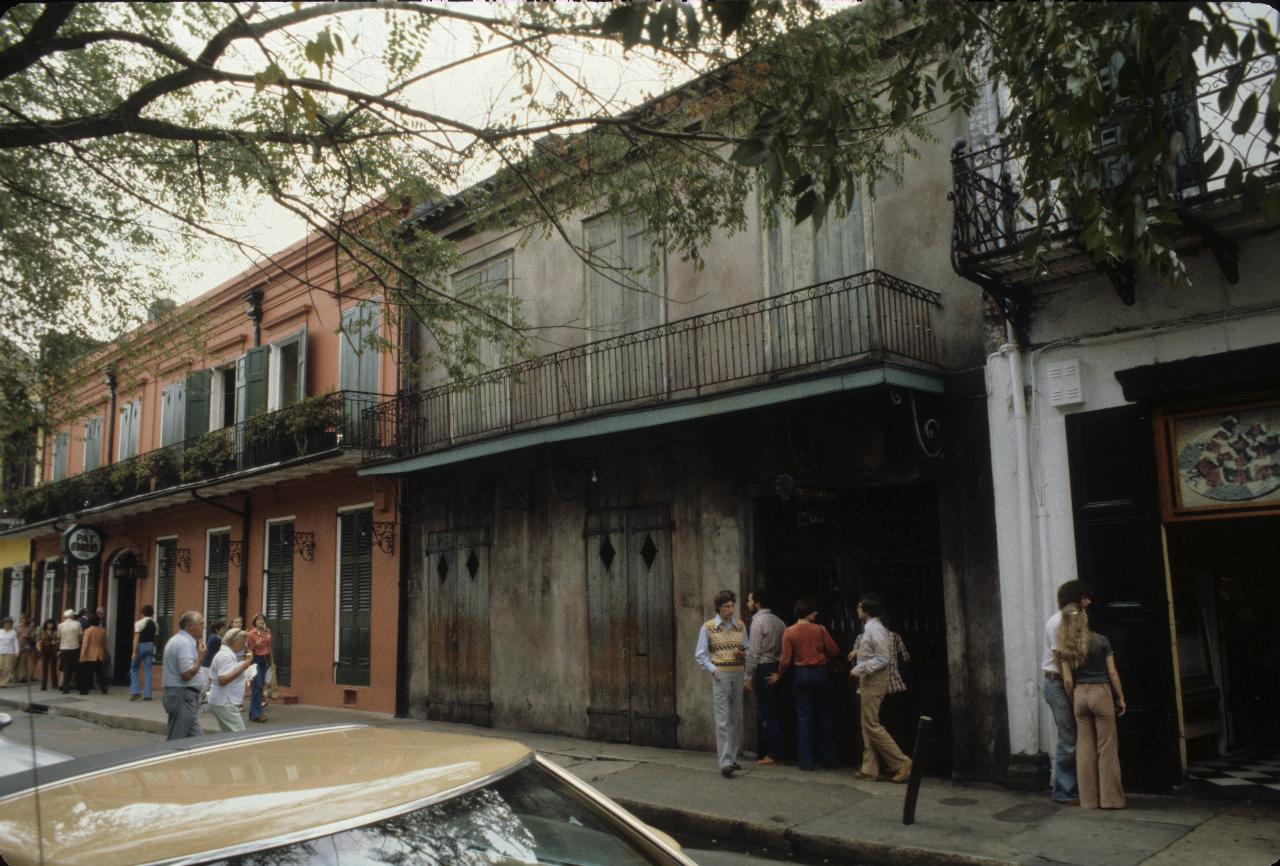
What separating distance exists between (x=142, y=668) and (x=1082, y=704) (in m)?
17.6

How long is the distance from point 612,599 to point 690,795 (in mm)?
4021

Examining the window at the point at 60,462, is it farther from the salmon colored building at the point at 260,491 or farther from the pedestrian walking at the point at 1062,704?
the pedestrian walking at the point at 1062,704

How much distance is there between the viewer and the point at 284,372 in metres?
19.8

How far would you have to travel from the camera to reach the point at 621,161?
8234mm

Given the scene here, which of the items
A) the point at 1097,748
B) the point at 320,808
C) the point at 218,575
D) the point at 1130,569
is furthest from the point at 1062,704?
the point at 218,575

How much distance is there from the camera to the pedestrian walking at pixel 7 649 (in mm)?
22438

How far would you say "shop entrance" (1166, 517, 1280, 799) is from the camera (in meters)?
9.08

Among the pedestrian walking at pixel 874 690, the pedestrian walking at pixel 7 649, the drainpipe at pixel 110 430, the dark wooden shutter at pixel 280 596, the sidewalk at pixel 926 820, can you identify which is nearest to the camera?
the sidewalk at pixel 926 820

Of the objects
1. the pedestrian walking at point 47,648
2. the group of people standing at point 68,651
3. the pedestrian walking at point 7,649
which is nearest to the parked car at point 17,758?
the group of people standing at point 68,651

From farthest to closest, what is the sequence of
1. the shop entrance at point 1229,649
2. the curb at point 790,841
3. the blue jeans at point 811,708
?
the blue jeans at point 811,708
the shop entrance at point 1229,649
the curb at point 790,841

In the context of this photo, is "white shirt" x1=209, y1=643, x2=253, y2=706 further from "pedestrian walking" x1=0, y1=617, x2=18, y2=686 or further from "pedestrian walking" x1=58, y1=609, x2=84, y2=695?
"pedestrian walking" x1=0, y1=617, x2=18, y2=686

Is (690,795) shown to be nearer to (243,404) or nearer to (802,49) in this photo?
(802,49)

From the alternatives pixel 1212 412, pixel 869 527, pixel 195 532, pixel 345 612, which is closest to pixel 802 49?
pixel 1212 412

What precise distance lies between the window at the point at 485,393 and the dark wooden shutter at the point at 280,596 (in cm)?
608
